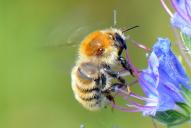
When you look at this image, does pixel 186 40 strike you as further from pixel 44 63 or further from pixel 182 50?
pixel 44 63

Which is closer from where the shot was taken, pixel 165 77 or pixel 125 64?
pixel 165 77

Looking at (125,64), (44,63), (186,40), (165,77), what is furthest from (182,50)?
(44,63)

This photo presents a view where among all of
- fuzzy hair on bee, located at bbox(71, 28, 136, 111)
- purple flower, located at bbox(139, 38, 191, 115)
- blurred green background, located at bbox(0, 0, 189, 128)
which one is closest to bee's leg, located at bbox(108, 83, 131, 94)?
fuzzy hair on bee, located at bbox(71, 28, 136, 111)

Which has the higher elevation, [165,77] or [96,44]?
[96,44]

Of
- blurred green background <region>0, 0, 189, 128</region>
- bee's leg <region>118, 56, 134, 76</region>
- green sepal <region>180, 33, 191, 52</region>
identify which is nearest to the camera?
green sepal <region>180, 33, 191, 52</region>

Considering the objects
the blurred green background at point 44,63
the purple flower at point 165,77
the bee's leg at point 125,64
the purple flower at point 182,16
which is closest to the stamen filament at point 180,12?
the purple flower at point 182,16

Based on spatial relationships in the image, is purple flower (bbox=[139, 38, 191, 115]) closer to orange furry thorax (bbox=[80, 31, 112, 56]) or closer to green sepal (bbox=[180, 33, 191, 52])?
green sepal (bbox=[180, 33, 191, 52])

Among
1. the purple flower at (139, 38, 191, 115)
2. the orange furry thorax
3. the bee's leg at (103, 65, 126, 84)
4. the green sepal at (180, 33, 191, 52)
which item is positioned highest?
the orange furry thorax
